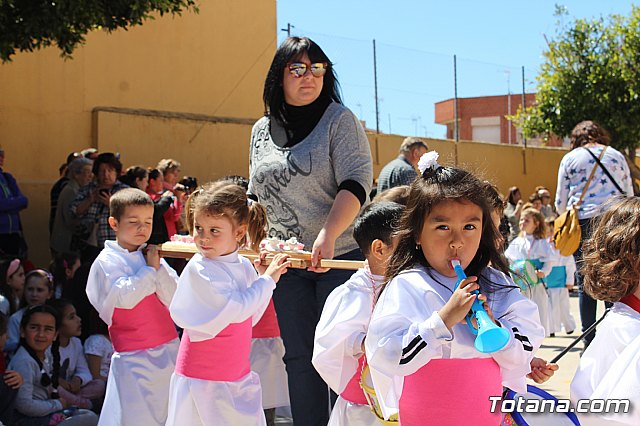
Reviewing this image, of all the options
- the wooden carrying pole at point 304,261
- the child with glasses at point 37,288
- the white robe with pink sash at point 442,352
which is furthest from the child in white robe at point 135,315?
the white robe with pink sash at point 442,352

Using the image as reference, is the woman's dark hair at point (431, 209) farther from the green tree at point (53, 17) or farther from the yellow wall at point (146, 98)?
the yellow wall at point (146, 98)

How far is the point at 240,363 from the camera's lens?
13.2 feet

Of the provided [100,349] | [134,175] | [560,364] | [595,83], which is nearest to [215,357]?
[100,349]

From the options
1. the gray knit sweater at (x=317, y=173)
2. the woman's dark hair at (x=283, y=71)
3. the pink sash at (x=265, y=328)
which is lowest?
the pink sash at (x=265, y=328)

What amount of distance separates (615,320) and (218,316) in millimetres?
1825

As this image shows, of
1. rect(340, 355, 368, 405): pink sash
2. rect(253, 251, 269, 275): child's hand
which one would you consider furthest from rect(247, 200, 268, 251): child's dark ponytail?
rect(340, 355, 368, 405): pink sash

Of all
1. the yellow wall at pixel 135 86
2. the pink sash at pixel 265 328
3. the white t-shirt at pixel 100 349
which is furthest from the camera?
the yellow wall at pixel 135 86

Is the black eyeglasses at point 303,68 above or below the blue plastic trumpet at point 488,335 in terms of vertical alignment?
above

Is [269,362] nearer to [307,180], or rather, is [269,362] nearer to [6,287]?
[307,180]

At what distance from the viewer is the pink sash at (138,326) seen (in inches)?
183

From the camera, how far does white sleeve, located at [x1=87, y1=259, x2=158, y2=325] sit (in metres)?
4.59

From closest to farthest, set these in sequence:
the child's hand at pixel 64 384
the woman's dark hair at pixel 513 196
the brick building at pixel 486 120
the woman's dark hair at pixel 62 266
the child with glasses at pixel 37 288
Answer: the child's hand at pixel 64 384
the child with glasses at pixel 37 288
the woman's dark hair at pixel 62 266
the woman's dark hair at pixel 513 196
the brick building at pixel 486 120

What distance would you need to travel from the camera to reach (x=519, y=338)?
2.57 meters

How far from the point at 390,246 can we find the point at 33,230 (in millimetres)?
7781
